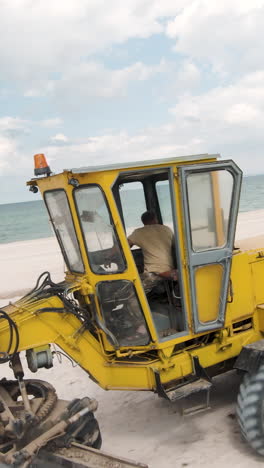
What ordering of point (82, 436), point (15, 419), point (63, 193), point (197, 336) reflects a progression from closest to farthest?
point (15, 419), point (82, 436), point (63, 193), point (197, 336)

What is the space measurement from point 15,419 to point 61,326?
104cm

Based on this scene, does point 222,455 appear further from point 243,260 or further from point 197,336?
point 243,260

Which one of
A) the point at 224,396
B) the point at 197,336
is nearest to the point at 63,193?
the point at 197,336

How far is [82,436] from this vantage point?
177 inches

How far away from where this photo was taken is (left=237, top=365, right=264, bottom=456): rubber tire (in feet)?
15.4

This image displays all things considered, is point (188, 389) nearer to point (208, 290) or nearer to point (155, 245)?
point (208, 290)

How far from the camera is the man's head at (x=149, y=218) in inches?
222

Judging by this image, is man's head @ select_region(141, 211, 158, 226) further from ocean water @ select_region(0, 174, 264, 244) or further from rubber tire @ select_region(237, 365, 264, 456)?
rubber tire @ select_region(237, 365, 264, 456)

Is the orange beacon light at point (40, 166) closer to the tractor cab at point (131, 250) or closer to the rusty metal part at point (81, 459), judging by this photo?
the tractor cab at point (131, 250)

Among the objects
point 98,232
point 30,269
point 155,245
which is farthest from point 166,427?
point 30,269

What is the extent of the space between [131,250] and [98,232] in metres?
0.40

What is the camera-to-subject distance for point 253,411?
472cm

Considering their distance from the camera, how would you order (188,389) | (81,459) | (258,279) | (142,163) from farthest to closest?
(258,279)
(188,389)
(142,163)
(81,459)

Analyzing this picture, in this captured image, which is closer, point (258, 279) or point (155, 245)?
point (155, 245)
